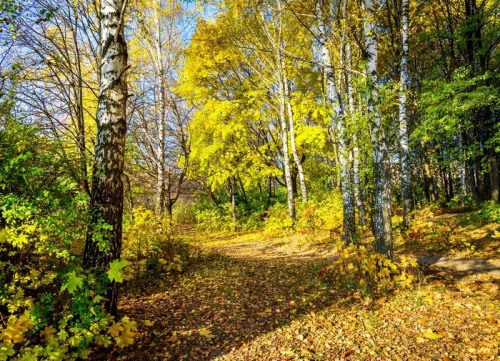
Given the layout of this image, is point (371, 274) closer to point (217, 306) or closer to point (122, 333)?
point (217, 306)

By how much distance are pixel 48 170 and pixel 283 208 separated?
12694mm

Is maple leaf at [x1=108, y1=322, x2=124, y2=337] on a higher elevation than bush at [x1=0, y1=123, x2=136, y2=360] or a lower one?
lower

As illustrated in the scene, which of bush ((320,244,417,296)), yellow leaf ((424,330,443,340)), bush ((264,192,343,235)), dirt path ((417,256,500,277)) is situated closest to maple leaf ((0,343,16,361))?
yellow leaf ((424,330,443,340))

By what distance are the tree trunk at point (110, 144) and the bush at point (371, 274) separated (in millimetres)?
4612

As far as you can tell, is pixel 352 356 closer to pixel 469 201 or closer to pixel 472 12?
pixel 472 12

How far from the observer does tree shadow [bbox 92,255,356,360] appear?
3.90 meters

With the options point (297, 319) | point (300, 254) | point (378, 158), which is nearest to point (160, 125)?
point (300, 254)

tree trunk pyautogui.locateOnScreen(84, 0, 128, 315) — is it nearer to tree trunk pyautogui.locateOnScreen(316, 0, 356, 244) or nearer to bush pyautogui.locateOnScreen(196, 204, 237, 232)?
tree trunk pyautogui.locateOnScreen(316, 0, 356, 244)

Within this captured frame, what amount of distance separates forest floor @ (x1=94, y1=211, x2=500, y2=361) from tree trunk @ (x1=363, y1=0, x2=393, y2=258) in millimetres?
1125

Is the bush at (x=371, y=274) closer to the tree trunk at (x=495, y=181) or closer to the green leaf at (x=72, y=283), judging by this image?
the green leaf at (x=72, y=283)

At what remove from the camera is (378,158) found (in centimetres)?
615

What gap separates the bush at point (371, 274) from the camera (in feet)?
18.0

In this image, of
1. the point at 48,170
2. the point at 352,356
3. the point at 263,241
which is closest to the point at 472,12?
the point at 263,241

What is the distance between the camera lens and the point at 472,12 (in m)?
10.8
